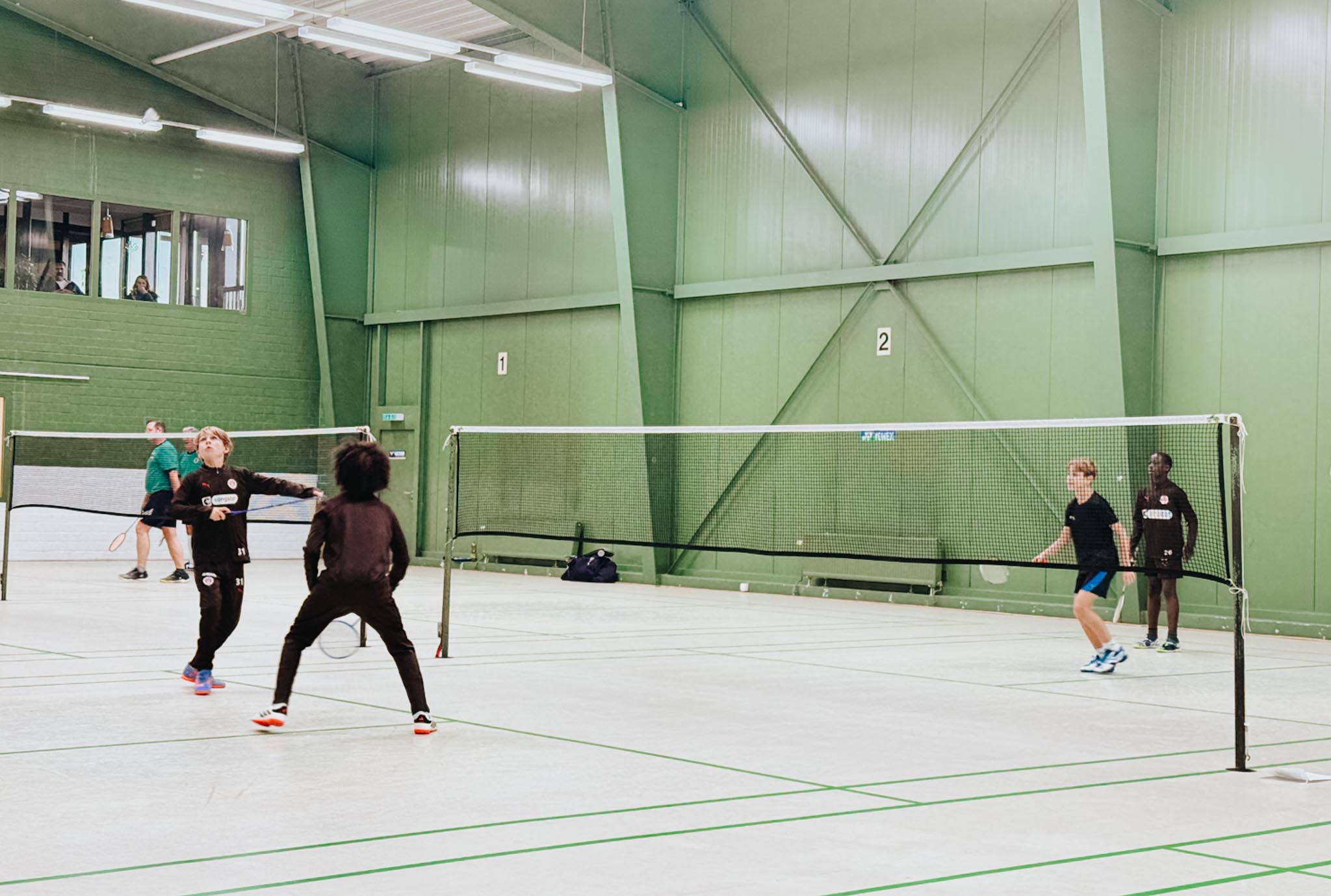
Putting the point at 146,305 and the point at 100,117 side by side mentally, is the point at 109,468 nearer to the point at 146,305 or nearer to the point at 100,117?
the point at 146,305

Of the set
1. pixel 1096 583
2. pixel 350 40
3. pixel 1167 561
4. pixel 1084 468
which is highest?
pixel 350 40

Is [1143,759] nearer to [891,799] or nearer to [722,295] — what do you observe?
[891,799]

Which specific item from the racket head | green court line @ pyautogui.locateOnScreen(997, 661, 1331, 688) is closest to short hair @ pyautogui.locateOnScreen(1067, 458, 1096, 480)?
green court line @ pyautogui.locateOnScreen(997, 661, 1331, 688)

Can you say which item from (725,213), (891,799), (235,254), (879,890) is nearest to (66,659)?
(891,799)

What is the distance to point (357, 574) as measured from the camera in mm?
8016

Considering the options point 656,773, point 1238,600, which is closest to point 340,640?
point 656,773

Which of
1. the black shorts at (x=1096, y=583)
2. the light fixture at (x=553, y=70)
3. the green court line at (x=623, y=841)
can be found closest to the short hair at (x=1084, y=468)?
the black shorts at (x=1096, y=583)

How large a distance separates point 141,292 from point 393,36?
34.3 ft

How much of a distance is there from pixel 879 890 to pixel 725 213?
60.4 ft

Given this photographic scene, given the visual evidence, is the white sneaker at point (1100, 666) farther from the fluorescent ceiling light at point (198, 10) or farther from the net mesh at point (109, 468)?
the net mesh at point (109, 468)

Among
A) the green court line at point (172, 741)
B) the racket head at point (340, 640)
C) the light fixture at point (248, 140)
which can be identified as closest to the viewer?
the green court line at point (172, 741)

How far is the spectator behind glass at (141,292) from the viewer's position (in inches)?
1040

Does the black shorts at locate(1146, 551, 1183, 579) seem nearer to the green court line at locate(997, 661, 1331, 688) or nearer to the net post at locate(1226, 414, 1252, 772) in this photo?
the green court line at locate(997, 661, 1331, 688)

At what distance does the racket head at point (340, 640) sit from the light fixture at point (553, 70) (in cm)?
906
